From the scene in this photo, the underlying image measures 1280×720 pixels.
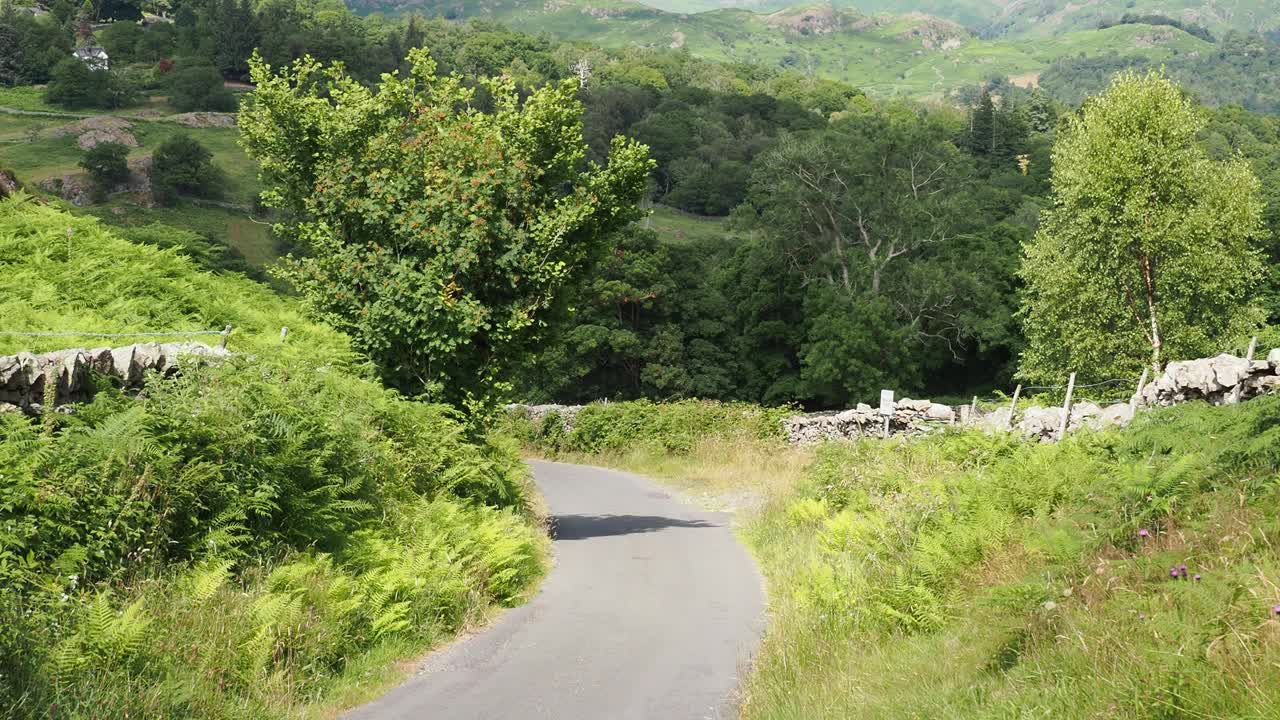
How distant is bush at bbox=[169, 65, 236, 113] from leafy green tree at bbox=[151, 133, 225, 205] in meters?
35.5

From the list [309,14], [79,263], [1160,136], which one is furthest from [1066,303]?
[309,14]

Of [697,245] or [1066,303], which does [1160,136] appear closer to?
[1066,303]

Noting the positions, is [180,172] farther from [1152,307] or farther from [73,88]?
[1152,307]

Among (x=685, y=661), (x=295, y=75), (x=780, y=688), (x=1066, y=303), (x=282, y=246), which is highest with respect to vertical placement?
(x=295, y=75)

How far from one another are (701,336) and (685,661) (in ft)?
182

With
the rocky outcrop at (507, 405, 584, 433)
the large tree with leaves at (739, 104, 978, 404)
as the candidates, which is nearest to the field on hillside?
the large tree with leaves at (739, 104, 978, 404)

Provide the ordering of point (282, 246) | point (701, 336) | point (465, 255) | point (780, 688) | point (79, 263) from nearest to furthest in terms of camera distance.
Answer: point (780, 688)
point (79, 263)
point (465, 255)
point (701, 336)
point (282, 246)

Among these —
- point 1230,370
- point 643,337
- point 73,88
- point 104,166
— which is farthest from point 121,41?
point 1230,370

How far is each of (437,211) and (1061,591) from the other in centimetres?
1328

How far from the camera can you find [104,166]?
104 metres

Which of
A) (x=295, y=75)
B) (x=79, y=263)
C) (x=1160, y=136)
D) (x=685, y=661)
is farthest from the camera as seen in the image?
(x=1160, y=136)

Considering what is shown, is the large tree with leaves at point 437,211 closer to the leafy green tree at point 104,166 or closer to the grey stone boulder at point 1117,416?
the grey stone boulder at point 1117,416

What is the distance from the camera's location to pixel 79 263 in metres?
15.7

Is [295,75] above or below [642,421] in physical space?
above
